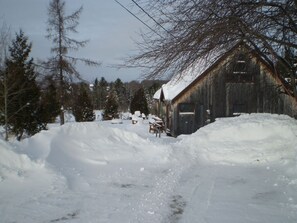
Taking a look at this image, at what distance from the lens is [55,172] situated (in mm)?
7645

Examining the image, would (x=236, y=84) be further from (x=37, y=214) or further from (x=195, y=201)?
(x=37, y=214)

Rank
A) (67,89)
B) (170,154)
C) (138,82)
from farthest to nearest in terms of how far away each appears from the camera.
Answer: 1. (67,89)
2. (170,154)
3. (138,82)

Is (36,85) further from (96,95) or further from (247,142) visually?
(96,95)

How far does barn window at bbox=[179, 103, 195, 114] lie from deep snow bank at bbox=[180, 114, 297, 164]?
10.5 meters

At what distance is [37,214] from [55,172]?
2.31 metres

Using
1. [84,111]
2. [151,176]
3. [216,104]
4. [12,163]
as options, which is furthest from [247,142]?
Result: [84,111]

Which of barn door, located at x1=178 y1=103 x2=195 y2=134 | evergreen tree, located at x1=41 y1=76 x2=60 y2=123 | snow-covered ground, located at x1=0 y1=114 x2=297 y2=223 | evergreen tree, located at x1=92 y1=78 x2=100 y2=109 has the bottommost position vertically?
snow-covered ground, located at x1=0 y1=114 x2=297 y2=223

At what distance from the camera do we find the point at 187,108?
79.0 ft

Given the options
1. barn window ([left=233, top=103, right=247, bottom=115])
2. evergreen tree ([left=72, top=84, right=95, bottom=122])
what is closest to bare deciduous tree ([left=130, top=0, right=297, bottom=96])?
barn window ([left=233, top=103, right=247, bottom=115])

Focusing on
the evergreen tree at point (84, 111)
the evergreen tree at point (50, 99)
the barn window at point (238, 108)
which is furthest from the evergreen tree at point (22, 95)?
the evergreen tree at point (84, 111)

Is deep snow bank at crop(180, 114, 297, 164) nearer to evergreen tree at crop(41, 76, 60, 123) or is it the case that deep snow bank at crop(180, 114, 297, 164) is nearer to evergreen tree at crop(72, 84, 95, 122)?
evergreen tree at crop(41, 76, 60, 123)

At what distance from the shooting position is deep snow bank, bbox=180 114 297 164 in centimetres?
1045

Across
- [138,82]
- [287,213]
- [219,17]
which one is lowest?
[287,213]

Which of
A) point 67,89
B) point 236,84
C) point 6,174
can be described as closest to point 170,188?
point 6,174
